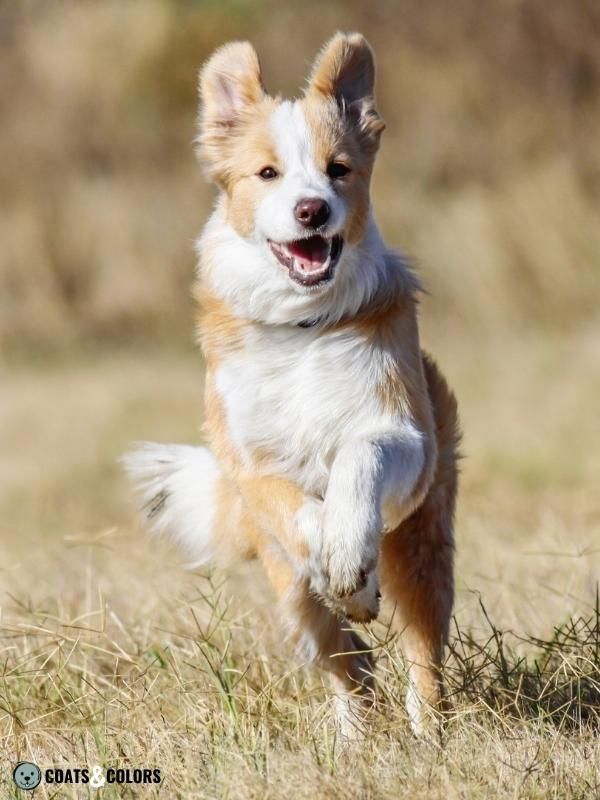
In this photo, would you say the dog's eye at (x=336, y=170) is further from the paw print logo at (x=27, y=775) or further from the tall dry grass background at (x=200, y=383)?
the paw print logo at (x=27, y=775)

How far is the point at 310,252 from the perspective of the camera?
15.0ft

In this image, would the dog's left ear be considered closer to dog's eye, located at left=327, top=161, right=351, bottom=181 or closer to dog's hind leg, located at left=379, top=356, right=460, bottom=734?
dog's eye, located at left=327, top=161, right=351, bottom=181

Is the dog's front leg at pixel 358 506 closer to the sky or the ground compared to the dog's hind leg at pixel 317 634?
closer to the sky

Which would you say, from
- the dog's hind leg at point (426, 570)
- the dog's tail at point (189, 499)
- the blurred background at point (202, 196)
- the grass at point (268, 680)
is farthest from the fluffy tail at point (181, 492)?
the blurred background at point (202, 196)

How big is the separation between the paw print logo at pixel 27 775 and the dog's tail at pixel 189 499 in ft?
4.10

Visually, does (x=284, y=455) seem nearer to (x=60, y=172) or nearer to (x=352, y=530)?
(x=352, y=530)

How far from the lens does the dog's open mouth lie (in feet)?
14.7

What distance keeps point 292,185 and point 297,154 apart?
0.13 meters

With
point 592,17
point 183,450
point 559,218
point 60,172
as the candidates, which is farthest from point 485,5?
point 183,450

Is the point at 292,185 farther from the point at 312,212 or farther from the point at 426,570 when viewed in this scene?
the point at 426,570

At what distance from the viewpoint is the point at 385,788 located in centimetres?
349

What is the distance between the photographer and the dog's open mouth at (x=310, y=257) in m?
4.47

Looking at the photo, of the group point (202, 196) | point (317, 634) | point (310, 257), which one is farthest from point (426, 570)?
point (202, 196)

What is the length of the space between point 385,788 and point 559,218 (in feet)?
38.8
